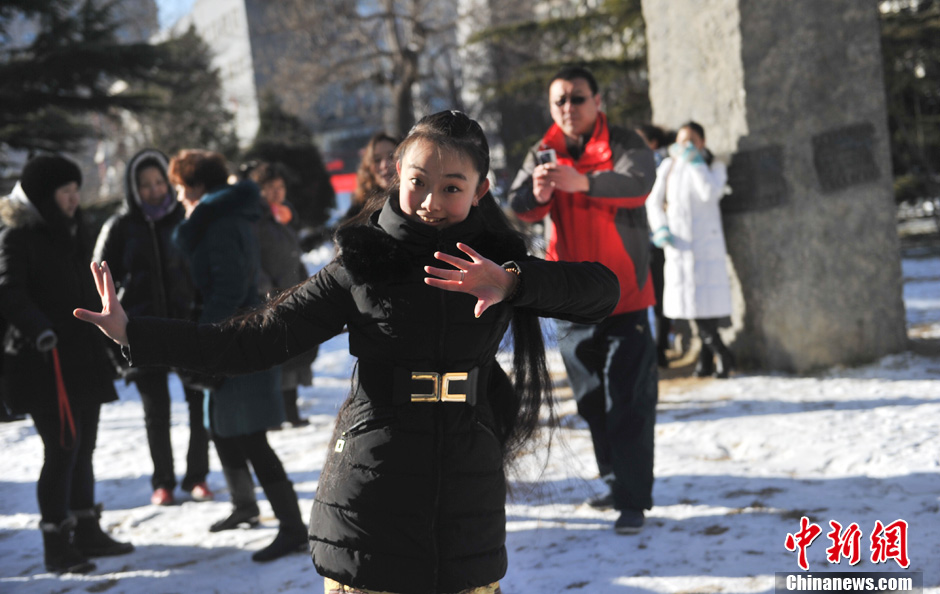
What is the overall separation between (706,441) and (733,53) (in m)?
2.96

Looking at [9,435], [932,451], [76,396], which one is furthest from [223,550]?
[9,435]

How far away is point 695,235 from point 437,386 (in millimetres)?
4496

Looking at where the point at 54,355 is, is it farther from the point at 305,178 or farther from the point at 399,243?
the point at 305,178

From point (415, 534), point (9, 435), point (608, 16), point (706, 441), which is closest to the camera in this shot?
point (415, 534)

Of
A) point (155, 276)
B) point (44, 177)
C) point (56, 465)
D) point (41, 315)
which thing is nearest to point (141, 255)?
point (155, 276)

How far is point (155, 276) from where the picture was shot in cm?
499

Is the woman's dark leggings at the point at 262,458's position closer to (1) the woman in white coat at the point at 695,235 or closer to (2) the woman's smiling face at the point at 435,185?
(2) the woman's smiling face at the point at 435,185

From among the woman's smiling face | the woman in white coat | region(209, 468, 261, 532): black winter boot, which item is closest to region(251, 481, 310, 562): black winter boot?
region(209, 468, 261, 532): black winter boot

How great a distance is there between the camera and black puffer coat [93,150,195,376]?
194 inches

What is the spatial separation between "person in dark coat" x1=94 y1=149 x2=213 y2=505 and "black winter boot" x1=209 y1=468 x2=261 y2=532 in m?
0.62

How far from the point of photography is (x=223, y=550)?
418cm

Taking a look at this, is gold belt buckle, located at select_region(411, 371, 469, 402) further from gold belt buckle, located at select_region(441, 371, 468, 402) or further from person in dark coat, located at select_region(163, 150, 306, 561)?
person in dark coat, located at select_region(163, 150, 306, 561)

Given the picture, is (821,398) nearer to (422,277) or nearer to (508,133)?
(422,277)

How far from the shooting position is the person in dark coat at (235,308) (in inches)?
157
